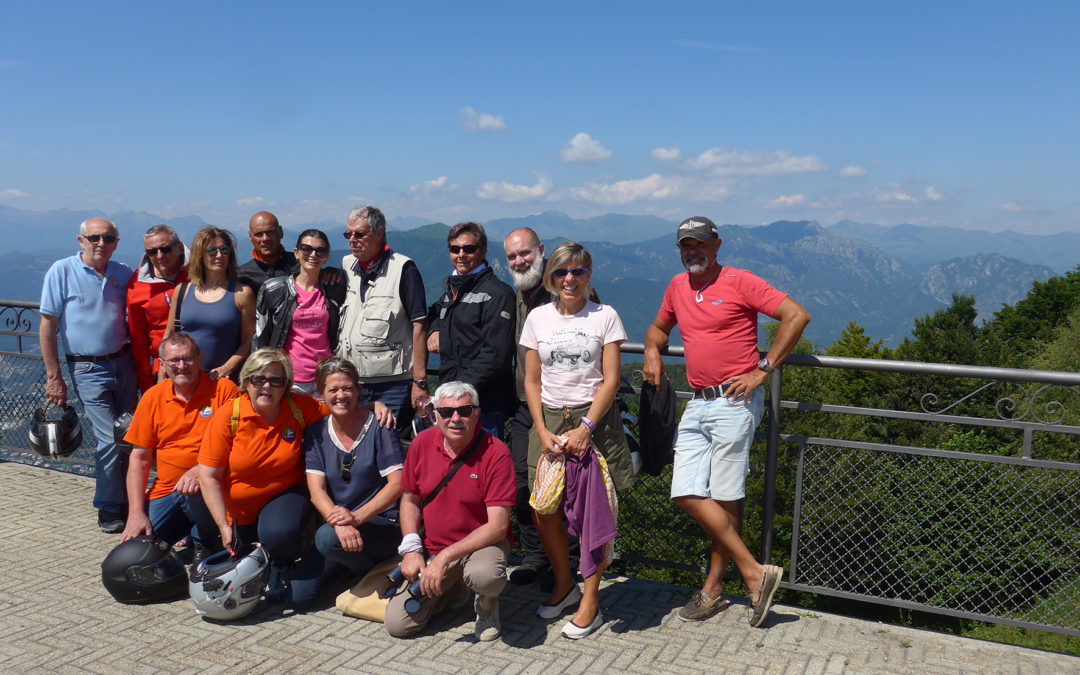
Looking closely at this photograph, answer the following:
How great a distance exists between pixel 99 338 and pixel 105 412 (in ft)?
1.84

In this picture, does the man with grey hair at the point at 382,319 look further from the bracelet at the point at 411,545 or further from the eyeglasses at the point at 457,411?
the bracelet at the point at 411,545

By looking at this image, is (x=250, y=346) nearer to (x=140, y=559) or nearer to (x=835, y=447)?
(x=140, y=559)

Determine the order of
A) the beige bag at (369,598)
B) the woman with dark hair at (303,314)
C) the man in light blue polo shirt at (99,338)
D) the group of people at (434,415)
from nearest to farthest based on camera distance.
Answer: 1. the group of people at (434,415)
2. the beige bag at (369,598)
3. the woman with dark hair at (303,314)
4. the man in light blue polo shirt at (99,338)

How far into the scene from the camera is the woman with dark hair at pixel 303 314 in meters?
5.04

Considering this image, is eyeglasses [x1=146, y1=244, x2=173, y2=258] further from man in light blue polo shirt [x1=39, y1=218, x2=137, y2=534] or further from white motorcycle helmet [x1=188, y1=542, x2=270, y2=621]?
white motorcycle helmet [x1=188, y1=542, x2=270, y2=621]

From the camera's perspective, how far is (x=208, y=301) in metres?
5.21

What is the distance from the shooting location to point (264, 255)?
551 cm

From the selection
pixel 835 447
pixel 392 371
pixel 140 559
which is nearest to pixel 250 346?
pixel 392 371

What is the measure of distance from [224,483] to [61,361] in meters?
2.53

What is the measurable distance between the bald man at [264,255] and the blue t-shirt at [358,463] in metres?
1.46

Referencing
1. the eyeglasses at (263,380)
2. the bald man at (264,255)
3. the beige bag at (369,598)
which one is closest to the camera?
the beige bag at (369,598)

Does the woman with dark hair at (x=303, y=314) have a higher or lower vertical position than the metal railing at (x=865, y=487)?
higher

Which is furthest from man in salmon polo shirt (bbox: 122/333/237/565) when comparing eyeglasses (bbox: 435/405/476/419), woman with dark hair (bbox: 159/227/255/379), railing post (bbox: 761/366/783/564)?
railing post (bbox: 761/366/783/564)

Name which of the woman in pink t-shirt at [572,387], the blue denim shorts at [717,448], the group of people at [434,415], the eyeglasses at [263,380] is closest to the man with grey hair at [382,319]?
the group of people at [434,415]
